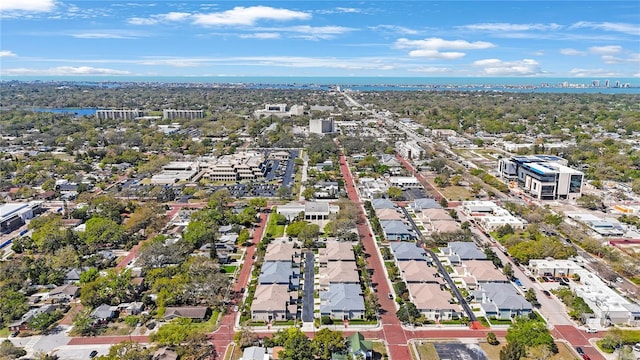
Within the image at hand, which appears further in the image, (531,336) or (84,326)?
(84,326)

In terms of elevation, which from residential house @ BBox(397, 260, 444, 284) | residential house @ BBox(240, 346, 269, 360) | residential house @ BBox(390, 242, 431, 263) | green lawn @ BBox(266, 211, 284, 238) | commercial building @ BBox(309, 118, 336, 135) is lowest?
residential house @ BBox(240, 346, 269, 360)

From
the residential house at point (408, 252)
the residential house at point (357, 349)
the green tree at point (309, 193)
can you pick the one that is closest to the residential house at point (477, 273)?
the residential house at point (408, 252)

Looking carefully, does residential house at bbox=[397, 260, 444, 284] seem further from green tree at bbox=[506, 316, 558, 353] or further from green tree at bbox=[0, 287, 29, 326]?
green tree at bbox=[0, 287, 29, 326]

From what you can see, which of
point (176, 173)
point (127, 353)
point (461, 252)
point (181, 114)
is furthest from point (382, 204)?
point (181, 114)

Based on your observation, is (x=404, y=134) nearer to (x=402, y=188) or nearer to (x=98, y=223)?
(x=402, y=188)

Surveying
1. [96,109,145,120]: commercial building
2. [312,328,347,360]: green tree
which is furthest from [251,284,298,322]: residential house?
[96,109,145,120]: commercial building

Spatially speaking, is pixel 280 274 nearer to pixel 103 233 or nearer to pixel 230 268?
pixel 230 268
